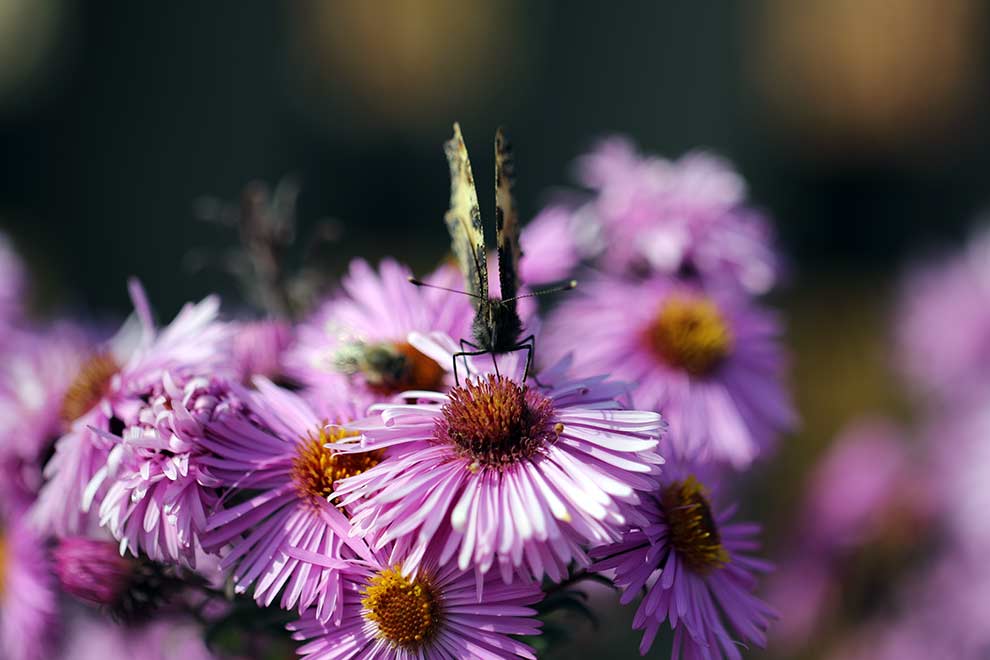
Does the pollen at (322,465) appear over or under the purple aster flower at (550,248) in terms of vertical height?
under

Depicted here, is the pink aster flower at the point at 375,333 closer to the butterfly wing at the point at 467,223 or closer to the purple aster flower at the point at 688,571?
the butterfly wing at the point at 467,223

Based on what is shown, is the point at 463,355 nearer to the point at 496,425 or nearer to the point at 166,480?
the point at 496,425

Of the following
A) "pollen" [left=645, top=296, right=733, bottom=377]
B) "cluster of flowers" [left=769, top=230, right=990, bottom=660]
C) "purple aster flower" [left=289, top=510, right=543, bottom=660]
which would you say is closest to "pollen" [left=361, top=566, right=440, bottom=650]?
"purple aster flower" [left=289, top=510, right=543, bottom=660]

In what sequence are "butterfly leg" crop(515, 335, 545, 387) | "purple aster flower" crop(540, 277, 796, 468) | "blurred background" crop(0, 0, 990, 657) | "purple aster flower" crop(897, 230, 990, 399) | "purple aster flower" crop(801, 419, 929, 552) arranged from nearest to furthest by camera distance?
1. "butterfly leg" crop(515, 335, 545, 387)
2. "purple aster flower" crop(540, 277, 796, 468)
3. "purple aster flower" crop(801, 419, 929, 552)
4. "purple aster flower" crop(897, 230, 990, 399)
5. "blurred background" crop(0, 0, 990, 657)

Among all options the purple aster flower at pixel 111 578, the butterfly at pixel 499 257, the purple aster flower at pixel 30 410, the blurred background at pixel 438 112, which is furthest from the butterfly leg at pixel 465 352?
the blurred background at pixel 438 112

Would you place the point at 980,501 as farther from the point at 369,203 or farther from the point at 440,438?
the point at 369,203

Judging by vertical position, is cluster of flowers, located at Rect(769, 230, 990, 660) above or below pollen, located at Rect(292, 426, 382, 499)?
above

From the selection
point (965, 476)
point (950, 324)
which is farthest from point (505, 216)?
point (950, 324)

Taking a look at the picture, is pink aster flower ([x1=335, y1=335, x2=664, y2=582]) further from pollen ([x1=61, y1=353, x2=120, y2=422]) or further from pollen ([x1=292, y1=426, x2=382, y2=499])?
pollen ([x1=61, y1=353, x2=120, y2=422])
